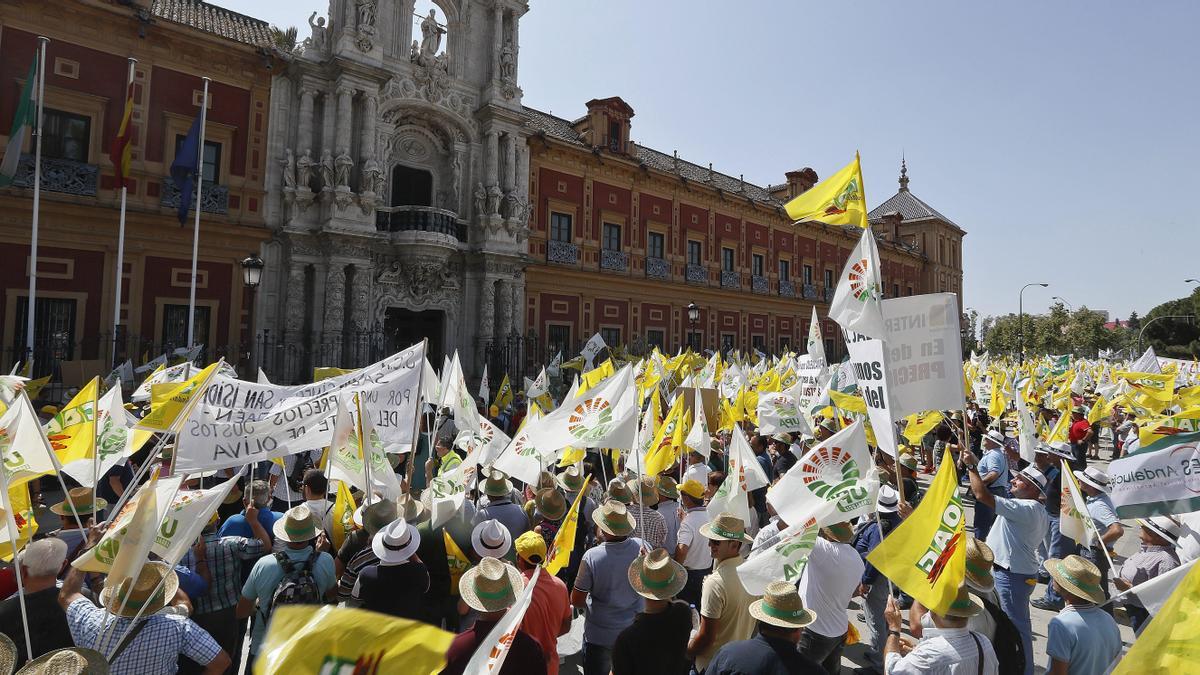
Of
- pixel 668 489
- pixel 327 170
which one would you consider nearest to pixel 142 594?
pixel 668 489

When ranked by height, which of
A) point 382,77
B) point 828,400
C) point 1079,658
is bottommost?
point 1079,658

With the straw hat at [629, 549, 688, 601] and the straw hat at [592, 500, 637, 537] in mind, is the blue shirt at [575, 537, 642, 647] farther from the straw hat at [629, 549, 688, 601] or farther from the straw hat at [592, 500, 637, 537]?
the straw hat at [629, 549, 688, 601]

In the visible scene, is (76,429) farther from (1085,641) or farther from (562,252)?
(562,252)

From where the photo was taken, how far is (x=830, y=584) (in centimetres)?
441

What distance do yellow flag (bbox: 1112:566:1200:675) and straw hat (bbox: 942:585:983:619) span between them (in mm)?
1095

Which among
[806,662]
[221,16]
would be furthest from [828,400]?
[221,16]

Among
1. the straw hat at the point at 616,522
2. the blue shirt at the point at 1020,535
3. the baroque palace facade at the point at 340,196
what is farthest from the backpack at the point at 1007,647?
the baroque palace facade at the point at 340,196

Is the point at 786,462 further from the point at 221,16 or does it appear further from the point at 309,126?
the point at 221,16

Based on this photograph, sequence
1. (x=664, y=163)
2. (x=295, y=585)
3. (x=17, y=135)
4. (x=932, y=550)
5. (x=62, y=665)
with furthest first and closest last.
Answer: (x=664, y=163) < (x=17, y=135) < (x=295, y=585) < (x=932, y=550) < (x=62, y=665)

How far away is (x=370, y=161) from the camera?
19125mm

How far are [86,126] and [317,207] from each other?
556 cm

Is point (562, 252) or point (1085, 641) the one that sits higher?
point (562, 252)

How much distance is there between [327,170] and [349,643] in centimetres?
1879

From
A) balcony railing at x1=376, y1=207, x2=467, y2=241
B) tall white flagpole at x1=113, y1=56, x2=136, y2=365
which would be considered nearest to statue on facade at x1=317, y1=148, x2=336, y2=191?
balcony railing at x1=376, y1=207, x2=467, y2=241
